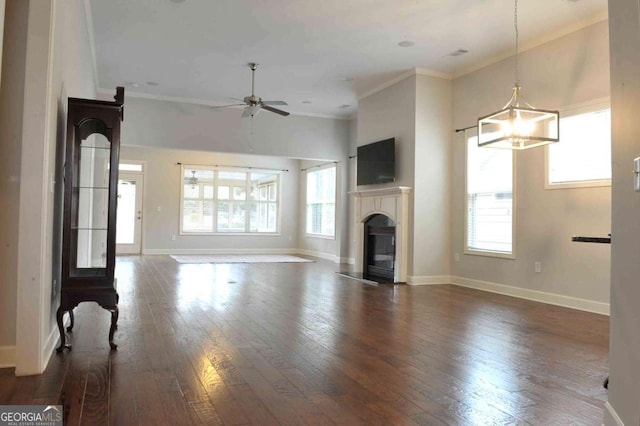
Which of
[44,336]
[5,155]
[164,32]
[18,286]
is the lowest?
[44,336]

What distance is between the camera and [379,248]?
761 cm

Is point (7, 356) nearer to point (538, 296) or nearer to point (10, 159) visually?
point (10, 159)

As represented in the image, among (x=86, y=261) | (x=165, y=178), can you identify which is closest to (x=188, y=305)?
(x=86, y=261)

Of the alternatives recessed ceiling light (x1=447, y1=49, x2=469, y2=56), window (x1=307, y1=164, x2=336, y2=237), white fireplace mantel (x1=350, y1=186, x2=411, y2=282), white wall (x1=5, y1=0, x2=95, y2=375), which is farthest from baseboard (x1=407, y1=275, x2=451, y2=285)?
white wall (x1=5, y1=0, x2=95, y2=375)

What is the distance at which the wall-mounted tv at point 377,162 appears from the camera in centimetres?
724

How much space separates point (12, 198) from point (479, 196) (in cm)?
564

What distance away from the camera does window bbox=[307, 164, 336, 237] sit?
11031mm

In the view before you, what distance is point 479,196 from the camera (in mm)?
6504

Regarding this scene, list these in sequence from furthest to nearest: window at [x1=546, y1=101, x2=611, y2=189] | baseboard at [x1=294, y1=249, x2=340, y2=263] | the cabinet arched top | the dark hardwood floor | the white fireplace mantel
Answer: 1. baseboard at [x1=294, y1=249, x2=340, y2=263]
2. the white fireplace mantel
3. window at [x1=546, y1=101, x2=611, y2=189]
4. the cabinet arched top
5. the dark hardwood floor

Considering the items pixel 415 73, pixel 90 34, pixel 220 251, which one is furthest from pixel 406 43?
pixel 220 251

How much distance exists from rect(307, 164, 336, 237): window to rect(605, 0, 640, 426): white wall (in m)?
8.98

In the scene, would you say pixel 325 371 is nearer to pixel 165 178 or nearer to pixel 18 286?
pixel 18 286

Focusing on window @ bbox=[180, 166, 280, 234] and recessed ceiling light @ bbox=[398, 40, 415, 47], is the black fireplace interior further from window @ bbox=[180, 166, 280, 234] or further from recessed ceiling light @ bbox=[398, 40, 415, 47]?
window @ bbox=[180, 166, 280, 234]

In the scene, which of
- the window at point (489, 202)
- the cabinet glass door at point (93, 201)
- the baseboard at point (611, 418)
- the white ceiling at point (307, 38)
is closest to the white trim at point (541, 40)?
the white ceiling at point (307, 38)
